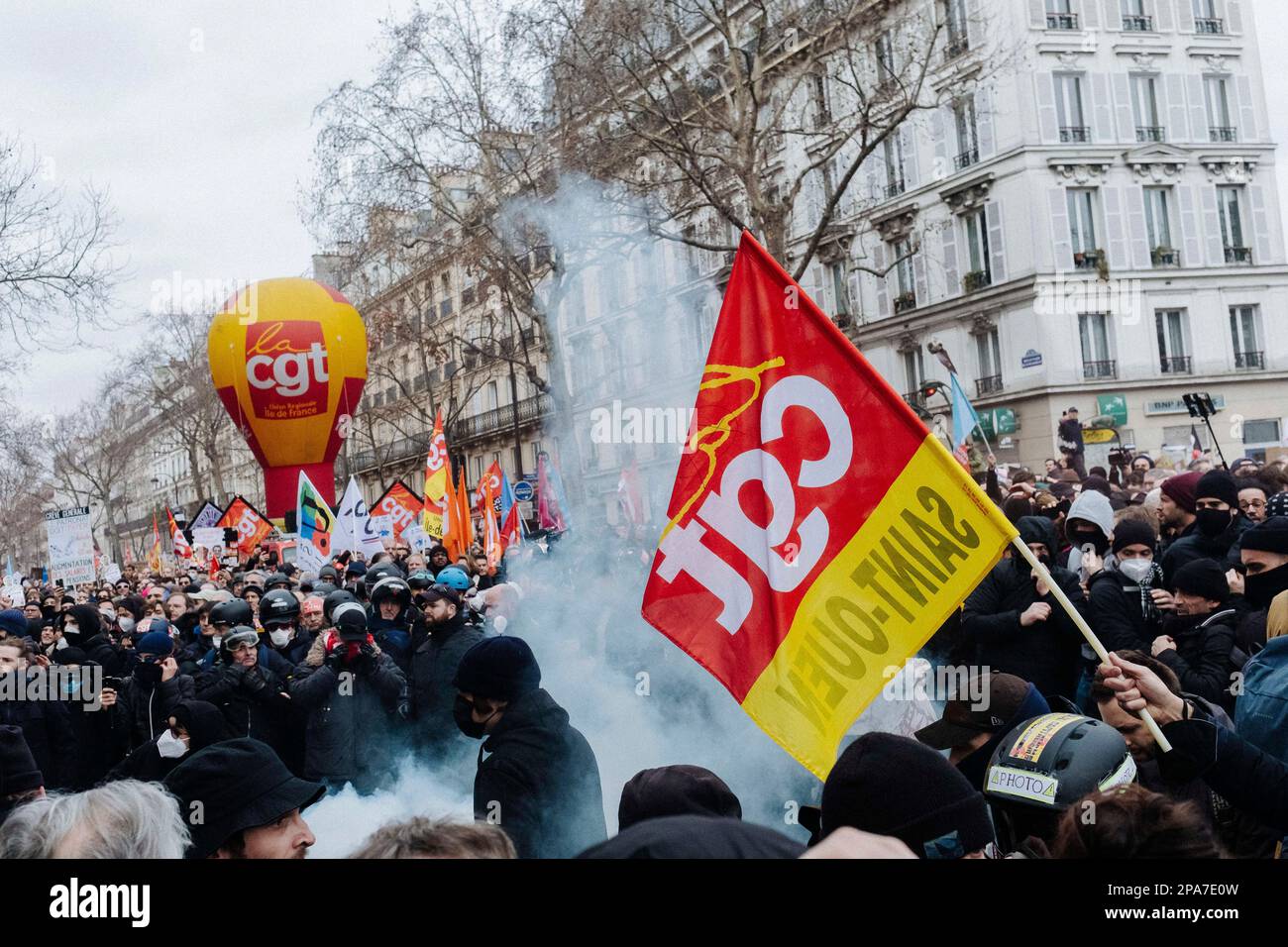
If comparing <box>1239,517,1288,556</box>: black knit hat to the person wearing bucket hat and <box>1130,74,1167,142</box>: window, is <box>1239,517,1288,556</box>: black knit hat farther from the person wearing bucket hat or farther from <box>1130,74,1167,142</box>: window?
<box>1130,74,1167,142</box>: window

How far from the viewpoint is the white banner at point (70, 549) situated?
58.1 feet

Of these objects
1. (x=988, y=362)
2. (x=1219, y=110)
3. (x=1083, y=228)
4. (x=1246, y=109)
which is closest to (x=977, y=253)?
(x=1083, y=228)

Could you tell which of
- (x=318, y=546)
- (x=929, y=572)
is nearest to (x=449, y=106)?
(x=318, y=546)

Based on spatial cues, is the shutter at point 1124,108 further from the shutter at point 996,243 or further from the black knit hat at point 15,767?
the black knit hat at point 15,767

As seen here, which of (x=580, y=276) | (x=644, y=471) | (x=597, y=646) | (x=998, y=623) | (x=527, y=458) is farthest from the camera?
(x=527, y=458)

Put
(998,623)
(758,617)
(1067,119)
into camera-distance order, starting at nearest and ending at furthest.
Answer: (758,617)
(998,623)
(1067,119)

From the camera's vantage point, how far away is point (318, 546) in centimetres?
1580

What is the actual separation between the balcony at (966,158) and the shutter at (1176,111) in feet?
16.9

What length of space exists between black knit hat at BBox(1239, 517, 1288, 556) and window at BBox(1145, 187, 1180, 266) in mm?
31582

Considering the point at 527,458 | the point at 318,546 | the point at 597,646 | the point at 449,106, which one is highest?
the point at 449,106

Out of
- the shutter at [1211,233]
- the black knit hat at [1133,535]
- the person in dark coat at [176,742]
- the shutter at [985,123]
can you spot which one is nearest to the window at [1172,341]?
the shutter at [1211,233]

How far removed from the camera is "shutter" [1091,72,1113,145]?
32719mm
